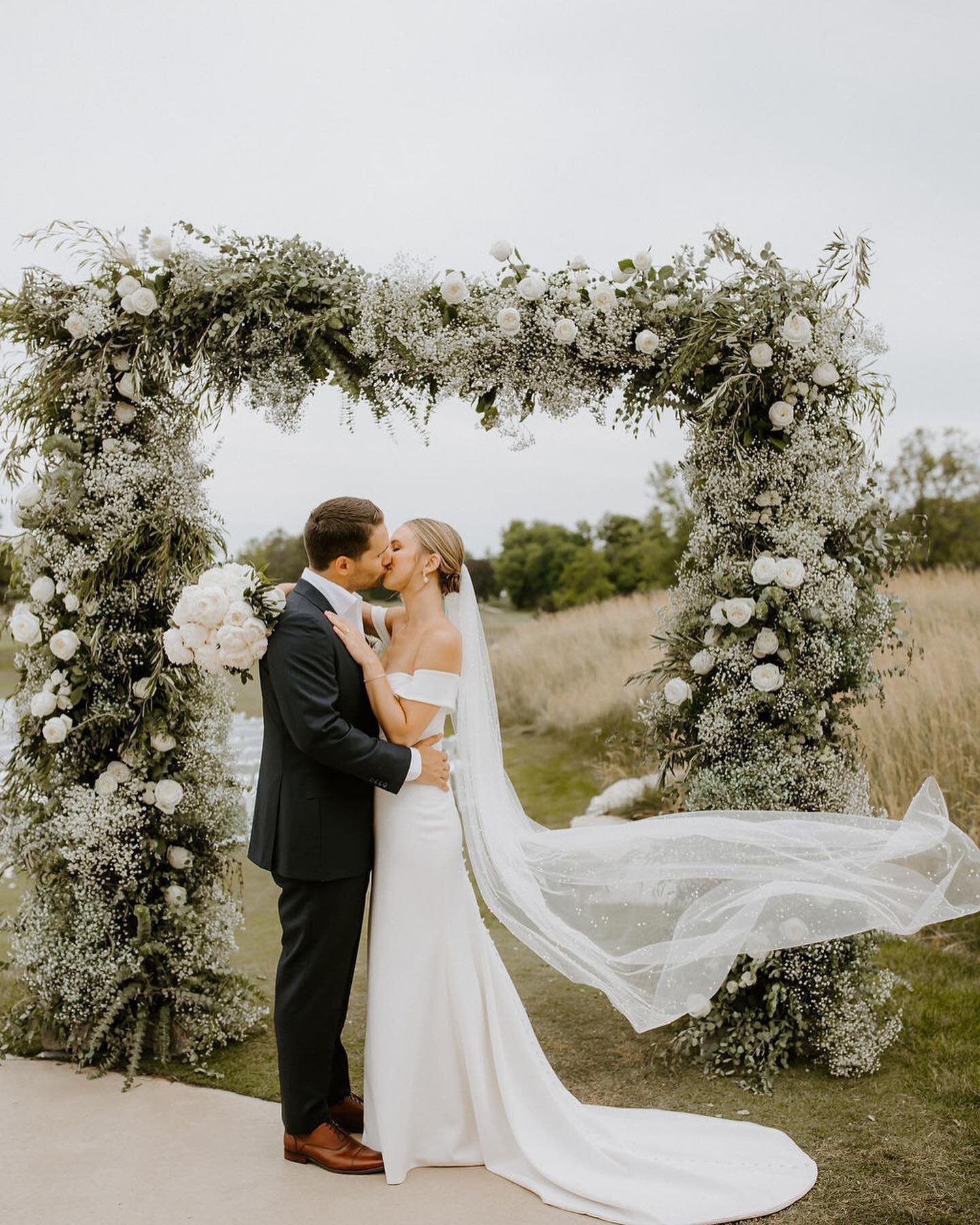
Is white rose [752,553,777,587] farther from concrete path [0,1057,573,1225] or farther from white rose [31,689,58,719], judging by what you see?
white rose [31,689,58,719]

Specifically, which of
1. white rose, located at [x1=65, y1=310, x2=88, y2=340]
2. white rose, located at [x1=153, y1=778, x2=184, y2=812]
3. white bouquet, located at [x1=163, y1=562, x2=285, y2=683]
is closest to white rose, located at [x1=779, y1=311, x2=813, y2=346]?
white bouquet, located at [x1=163, y1=562, x2=285, y2=683]

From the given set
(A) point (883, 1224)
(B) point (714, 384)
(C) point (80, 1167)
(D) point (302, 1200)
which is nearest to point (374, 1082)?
(D) point (302, 1200)

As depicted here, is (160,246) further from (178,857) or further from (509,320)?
(178,857)

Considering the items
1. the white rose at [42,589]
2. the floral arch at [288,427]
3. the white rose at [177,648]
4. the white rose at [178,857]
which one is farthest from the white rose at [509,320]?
the white rose at [178,857]

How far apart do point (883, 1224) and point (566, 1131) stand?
42.2 inches

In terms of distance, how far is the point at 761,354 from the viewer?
4.44 meters

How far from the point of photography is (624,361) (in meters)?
4.66

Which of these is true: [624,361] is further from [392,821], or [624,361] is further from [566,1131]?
[566,1131]

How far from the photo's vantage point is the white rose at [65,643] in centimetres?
455

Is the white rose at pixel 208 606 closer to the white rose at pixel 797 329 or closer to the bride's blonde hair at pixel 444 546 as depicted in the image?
the bride's blonde hair at pixel 444 546

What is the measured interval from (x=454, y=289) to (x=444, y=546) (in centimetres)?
131

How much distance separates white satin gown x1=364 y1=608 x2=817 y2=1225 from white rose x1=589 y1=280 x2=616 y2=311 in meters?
1.85

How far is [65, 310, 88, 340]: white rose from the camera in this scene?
4.57 metres

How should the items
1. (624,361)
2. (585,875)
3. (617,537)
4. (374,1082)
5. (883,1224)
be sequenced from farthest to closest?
(617,537) < (624,361) < (585,875) < (374,1082) < (883,1224)
